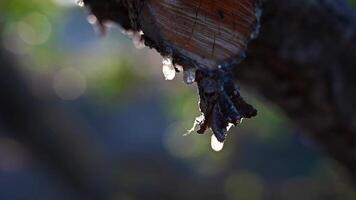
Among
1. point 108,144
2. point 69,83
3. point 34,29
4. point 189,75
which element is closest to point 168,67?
point 189,75

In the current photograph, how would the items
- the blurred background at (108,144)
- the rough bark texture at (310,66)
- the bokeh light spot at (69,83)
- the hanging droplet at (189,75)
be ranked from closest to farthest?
the hanging droplet at (189,75), the rough bark texture at (310,66), the blurred background at (108,144), the bokeh light spot at (69,83)

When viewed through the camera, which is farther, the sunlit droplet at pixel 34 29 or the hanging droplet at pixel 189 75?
the sunlit droplet at pixel 34 29

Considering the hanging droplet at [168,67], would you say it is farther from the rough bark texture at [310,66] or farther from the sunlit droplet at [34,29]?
the sunlit droplet at [34,29]

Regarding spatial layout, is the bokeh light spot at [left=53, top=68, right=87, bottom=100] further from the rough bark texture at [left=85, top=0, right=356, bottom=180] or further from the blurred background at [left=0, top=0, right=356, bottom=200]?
the rough bark texture at [left=85, top=0, right=356, bottom=180]

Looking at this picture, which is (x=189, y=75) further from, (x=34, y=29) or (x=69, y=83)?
(x=69, y=83)

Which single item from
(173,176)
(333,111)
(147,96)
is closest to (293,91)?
(333,111)

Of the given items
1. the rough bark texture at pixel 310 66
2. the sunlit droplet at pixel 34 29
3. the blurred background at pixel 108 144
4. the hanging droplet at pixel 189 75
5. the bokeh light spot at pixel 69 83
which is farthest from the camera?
the bokeh light spot at pixel 69 83

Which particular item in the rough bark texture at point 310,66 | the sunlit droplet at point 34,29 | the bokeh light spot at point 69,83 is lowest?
the rough bark texture at point 310,66

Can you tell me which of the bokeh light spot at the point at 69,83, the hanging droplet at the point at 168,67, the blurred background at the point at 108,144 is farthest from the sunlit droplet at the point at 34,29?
the hanging droplet at the point at 168,67
